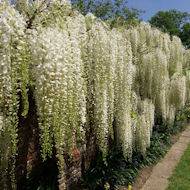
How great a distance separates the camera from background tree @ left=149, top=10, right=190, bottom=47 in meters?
26.2

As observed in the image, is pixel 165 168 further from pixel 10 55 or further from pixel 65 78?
pixel 10 55

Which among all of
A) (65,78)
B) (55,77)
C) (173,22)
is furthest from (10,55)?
(173,22)

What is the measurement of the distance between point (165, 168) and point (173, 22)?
1143 inches

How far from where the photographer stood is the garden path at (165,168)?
4.14 meters

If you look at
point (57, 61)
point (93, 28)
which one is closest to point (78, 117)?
point (57, 61)

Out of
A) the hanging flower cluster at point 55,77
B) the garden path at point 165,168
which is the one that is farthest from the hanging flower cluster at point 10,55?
the garden path at point 165,168

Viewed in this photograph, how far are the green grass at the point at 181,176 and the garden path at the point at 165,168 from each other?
0.33 feet

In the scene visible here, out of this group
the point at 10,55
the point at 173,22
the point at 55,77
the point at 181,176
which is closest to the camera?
the point at 10,55

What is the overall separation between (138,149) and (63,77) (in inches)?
137

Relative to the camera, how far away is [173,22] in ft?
95.1

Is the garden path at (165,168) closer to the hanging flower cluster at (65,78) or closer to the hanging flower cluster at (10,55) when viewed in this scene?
the hanging flower cluster at (65,78)

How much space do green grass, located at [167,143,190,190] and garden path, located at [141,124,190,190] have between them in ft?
0.33

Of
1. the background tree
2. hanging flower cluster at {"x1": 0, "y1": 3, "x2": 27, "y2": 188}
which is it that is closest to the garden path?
hanging flower cluster at {"x1": 0, "y1": 3, "x2": 27, "y2": 188}

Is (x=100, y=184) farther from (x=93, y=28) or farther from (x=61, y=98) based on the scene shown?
(x=93, y=28)
